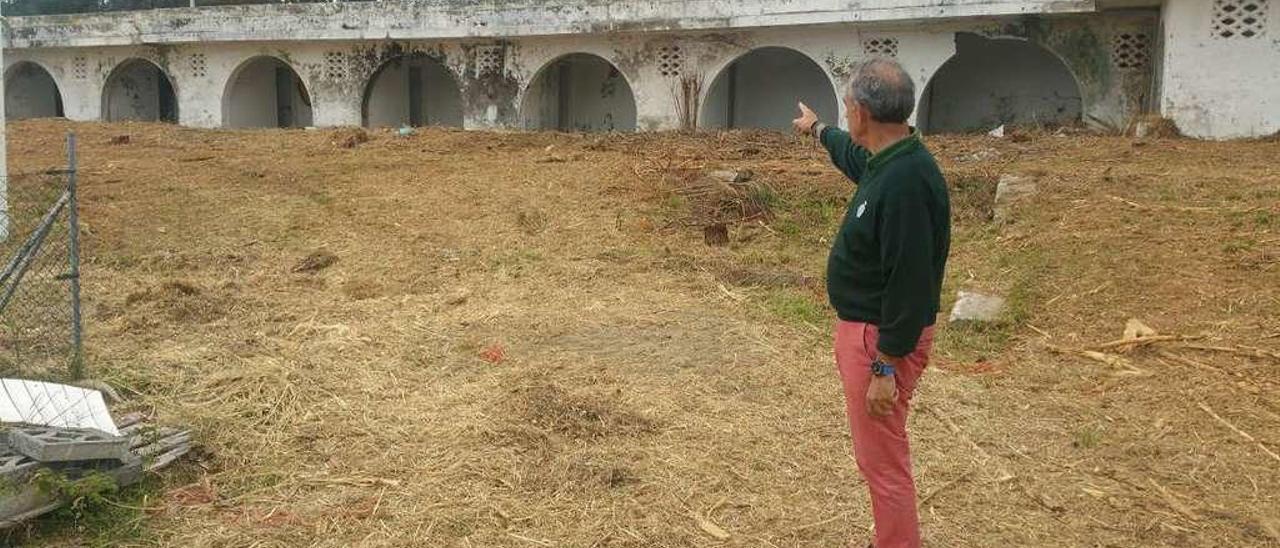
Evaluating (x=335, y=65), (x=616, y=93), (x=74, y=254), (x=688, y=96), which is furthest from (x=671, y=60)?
(x=74, y=254)

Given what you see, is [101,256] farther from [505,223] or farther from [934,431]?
[934,431]

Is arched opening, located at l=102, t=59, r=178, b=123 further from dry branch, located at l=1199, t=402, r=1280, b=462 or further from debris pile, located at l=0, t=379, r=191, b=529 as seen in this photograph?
dry branch, located at l=1199, t=402, r=1280, b=462

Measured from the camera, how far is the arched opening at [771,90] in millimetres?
17609

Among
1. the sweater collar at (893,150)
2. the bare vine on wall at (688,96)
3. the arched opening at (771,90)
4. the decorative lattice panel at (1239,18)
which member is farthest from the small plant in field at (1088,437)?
the arched opening at (771,90)

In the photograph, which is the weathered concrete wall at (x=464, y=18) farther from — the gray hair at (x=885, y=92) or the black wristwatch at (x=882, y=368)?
the black wristwatch at (x=882, y=368)

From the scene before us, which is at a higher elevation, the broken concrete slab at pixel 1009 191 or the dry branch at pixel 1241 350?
the broken concrete slab at pixel 1009 191

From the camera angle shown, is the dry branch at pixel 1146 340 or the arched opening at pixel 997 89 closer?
the dry branch at pixel 1146 340

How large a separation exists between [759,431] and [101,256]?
5815mm

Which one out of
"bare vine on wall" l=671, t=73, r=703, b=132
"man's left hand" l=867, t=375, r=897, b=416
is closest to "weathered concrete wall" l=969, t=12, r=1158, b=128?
"bare vine on wall" l=671, t=73, r=703, b=132

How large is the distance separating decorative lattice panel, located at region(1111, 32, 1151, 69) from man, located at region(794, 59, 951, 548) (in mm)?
12362

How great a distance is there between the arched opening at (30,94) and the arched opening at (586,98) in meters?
12.8

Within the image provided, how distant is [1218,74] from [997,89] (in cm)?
519

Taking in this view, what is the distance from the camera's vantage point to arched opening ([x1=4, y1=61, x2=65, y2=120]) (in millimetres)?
24203

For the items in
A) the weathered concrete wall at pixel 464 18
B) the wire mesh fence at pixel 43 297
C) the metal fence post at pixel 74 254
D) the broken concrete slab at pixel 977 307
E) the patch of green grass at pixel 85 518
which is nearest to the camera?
the patch of green grass at pixel 85 518
